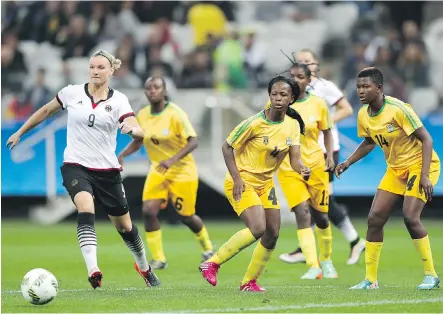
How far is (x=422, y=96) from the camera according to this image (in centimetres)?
1983

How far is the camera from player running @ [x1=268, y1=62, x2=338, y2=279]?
11922 millimetres

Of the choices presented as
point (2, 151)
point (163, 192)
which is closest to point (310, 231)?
point (163, 192)

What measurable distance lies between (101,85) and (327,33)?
12.1 m

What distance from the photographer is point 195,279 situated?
39.5 ft

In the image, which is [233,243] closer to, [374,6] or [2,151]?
[2,151]

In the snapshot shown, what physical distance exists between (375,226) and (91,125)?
293cm

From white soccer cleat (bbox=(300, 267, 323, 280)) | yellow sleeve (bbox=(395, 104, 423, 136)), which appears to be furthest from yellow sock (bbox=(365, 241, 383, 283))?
white soccer cleat (bbox=(300, 267, 323, 280))

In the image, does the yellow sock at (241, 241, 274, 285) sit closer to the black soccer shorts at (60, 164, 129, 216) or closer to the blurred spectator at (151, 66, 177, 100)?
the black soccer shorts at (60, 164, 129, 216)

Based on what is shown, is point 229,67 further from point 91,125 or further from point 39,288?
point 39,288

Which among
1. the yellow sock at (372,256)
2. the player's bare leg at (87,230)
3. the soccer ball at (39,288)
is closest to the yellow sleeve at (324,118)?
the yellow sock at (372,256)

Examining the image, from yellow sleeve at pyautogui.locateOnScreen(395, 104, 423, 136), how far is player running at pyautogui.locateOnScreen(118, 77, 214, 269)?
3.80 metres

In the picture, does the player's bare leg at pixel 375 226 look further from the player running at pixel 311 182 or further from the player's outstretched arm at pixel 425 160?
the player running at pixel 311 182

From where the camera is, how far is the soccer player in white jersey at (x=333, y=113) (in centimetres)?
1287

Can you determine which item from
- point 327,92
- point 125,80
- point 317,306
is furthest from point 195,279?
point 125,80
